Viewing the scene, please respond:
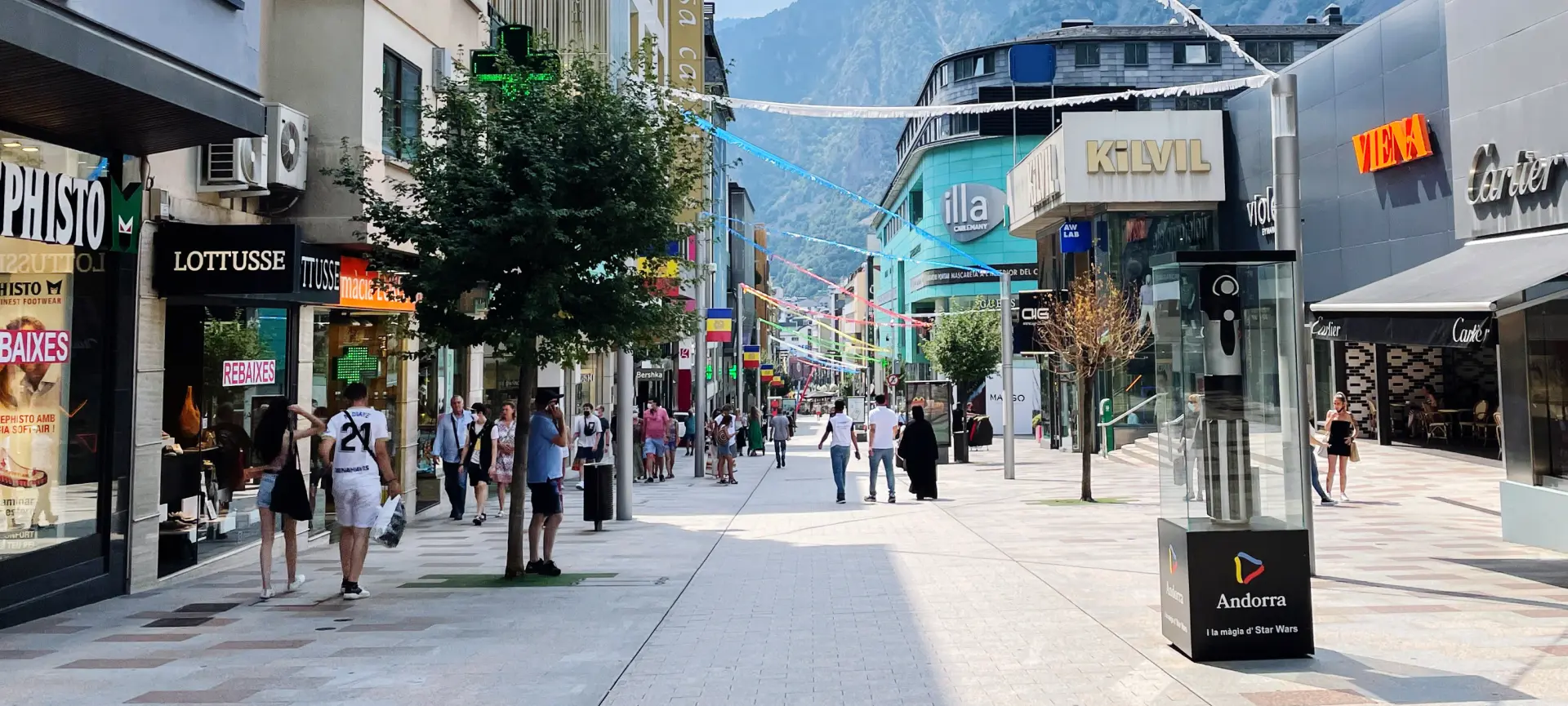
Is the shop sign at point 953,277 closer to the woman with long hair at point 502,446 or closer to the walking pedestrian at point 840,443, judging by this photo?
the walking pedestrian at point 840,443

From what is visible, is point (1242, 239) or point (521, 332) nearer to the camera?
point (521, 332)

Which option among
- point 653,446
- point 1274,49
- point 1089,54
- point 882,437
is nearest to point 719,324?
point 653,446

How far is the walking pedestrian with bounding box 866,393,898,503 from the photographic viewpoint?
19.1m

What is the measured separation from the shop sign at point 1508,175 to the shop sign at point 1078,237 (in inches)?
801

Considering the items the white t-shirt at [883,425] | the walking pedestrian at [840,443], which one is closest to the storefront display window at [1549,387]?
the white t-shirt at [883,425]

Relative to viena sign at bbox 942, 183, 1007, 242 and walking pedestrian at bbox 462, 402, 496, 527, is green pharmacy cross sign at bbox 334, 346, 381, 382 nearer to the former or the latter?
walking pedestrian at bbox 462, 402, 496, 527

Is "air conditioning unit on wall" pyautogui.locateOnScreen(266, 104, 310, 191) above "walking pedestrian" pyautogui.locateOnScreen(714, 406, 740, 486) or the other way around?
above

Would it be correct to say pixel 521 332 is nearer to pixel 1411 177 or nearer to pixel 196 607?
pixel 196 607

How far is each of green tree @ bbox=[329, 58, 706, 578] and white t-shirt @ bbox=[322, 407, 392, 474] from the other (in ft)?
4.13

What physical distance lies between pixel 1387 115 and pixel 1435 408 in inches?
313

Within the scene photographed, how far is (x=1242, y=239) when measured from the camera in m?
31.5

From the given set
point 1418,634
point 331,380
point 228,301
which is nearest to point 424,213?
point 228,301

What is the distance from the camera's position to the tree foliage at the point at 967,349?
47.8 meters

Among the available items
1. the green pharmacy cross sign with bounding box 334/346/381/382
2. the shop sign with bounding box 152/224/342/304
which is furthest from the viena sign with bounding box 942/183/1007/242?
the shop sign with bounding box 152/224/342/304
